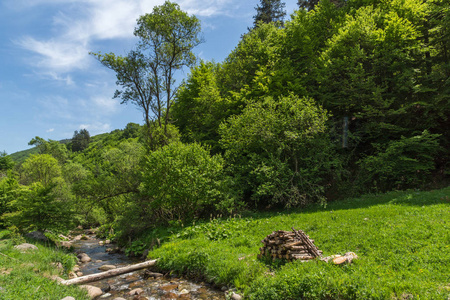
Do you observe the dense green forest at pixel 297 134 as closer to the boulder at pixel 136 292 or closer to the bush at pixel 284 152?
the bush at pixel 284 152

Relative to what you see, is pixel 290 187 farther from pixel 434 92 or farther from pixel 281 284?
pixel 434 92

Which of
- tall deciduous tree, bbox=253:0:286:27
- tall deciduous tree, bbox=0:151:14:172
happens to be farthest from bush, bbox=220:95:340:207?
tall deciduous tree, bbox=0:151:14:172

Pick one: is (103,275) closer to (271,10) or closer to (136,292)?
(136,292)

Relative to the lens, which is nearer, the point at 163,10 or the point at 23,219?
the point at 23,219

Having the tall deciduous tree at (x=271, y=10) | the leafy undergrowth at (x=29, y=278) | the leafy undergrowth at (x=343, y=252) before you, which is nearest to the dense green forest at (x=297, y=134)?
the leafy undergrowth at (x=343, y=252)

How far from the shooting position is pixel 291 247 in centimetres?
829

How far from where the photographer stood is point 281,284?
22.6 ft

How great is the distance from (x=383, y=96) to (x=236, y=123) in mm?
11752

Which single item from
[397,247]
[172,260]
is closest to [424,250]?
[397,247]

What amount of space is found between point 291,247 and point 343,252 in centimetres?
176

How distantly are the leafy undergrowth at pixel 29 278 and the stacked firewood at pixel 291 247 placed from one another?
621 centimetres

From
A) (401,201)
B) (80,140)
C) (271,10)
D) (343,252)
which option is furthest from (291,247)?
(80,140)

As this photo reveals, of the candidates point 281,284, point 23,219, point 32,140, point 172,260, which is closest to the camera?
point 281,284

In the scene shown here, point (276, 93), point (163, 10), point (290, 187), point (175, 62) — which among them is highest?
point (163, 10)
